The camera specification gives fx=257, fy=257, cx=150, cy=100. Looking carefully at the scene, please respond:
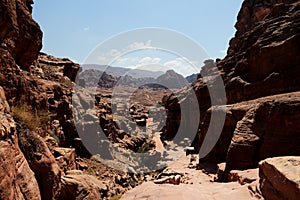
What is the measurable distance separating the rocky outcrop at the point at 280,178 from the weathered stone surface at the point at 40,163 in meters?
5.45

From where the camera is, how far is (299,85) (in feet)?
43.0

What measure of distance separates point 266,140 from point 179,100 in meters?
20.9

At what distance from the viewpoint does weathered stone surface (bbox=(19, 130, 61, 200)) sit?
691cm

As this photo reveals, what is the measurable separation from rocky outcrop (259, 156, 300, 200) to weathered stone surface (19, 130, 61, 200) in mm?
5450

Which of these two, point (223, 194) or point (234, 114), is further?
point (234, 114)

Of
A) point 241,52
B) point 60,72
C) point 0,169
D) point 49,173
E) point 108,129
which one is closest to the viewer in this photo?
point 0,169

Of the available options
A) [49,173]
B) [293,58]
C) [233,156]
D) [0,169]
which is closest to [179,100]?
[293,58]

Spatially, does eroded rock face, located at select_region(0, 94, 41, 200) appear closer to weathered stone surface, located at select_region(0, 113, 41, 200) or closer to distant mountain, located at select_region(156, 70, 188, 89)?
weathered stone surface, located at select_region(0, 113, 41, 200)

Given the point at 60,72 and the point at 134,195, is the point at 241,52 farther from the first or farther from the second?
the point at 60,72

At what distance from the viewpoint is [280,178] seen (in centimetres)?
443

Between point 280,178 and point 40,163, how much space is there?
592 cm

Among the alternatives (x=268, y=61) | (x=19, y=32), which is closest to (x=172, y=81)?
(x=268, y=61)

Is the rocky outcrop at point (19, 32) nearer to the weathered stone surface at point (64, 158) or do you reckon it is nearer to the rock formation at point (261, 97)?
the weathered stone surface at point (64, 158)

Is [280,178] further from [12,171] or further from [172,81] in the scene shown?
[172,81]
